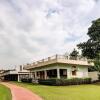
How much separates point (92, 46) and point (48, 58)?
14.1 meters

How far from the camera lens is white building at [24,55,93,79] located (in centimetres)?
3998

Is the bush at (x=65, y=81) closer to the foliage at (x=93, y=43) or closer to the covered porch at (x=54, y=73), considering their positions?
the covered porch at (x=54, y=73)

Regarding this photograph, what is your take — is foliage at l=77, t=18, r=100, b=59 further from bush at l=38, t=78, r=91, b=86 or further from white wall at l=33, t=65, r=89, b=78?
bush at l=38, t=78, r=91, b=86

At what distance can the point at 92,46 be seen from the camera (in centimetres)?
5109

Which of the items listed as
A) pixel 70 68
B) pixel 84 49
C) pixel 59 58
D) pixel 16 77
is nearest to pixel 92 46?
pixel 84 49

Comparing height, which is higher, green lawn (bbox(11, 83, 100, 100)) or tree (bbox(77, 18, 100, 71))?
tree (bbox(77, 18, 100, 71))

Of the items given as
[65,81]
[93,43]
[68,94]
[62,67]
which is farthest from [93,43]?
[68,94]

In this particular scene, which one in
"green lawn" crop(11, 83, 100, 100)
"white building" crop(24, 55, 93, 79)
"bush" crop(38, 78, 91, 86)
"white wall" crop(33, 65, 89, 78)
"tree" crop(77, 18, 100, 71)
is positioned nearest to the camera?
"green lawn" crop(11, 83, 100, 100)

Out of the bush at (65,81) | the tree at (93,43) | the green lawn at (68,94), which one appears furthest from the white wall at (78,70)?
the green lawn at (68,94)

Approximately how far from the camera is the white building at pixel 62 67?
40.0 metres

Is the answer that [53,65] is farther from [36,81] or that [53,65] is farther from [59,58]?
[36,81]

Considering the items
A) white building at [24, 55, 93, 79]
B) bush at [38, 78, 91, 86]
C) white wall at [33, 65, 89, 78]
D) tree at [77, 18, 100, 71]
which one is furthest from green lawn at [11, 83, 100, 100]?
tree at [77, 18, 100, 71]

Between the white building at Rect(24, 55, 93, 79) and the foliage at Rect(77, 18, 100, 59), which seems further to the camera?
the foliage at Rect(77, 18, 100, 59)

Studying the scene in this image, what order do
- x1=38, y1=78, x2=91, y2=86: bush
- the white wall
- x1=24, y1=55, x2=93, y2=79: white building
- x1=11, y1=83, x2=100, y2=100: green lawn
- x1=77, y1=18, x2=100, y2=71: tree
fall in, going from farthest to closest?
x1=77, y1=18, x2=100, y2=71: tree → the white wall → x1=24, y1=55, x2=93, y2=79: white building → x1=38, y1=78, x2=91, y2=86: bush → x1=11, y1=83, x2=100, y2=100: green lawn
